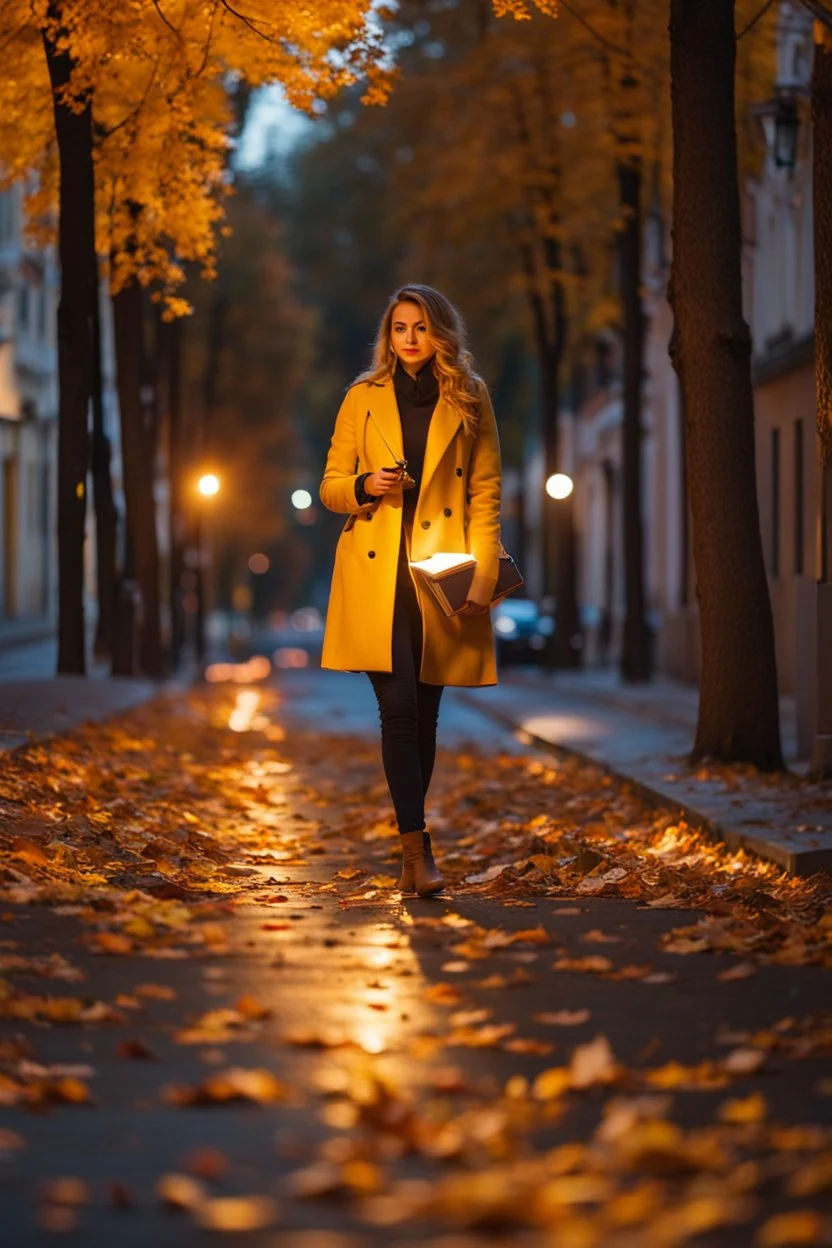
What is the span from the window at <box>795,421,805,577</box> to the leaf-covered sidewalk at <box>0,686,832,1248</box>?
20.3 meters

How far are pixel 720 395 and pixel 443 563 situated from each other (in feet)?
21.3

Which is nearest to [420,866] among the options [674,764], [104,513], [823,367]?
[823,367]

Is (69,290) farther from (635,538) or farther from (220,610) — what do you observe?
(220,610)

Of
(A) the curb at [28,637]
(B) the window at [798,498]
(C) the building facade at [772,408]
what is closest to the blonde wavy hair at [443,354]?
(C) the building facade at [772,408]

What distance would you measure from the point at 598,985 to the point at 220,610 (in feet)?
252

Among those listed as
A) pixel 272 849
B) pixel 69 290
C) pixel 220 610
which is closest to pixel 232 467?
pixel 220 610

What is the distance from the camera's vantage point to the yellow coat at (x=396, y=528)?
29.8 feet

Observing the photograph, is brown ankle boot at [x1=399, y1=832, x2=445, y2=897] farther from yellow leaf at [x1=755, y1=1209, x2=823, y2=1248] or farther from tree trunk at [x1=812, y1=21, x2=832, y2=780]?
tree trunk at [x1=812, y1=21, x2=832, y2=780]

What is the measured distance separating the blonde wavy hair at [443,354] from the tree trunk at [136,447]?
19877mm

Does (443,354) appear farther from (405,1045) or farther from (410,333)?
(405,1045)

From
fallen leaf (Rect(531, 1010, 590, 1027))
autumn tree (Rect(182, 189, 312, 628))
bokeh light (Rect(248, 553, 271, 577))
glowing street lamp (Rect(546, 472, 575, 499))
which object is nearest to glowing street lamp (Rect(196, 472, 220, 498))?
glowing street lamp (Rect(546, 472, 575, 499))

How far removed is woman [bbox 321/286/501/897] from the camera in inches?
357

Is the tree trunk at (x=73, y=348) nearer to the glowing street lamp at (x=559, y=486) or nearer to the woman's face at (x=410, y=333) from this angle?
the woman's face at (x=410, y=333)

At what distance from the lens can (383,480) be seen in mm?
8828
